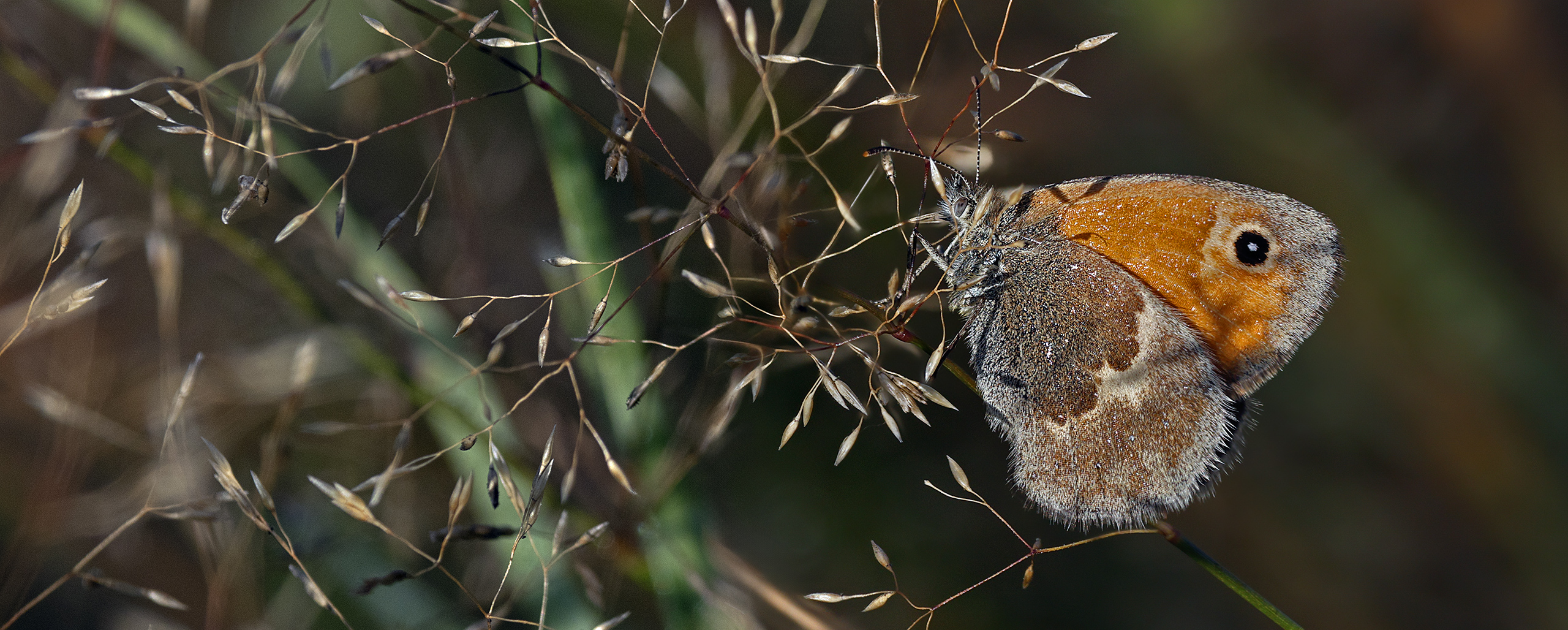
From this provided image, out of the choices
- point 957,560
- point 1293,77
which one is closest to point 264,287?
point 957,560

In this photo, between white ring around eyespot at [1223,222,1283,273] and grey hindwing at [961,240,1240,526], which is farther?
white ring around eyespot at [1223,222,1283,273]

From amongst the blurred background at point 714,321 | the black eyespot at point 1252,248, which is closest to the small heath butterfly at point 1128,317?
the black eyespot at point 1252,248

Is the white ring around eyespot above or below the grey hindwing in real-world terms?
above

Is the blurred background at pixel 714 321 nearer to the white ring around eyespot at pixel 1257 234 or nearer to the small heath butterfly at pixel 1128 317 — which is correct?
the small heath butterfly at pixel 1128 317

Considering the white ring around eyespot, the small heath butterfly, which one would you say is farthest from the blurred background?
the white ring around eyespot

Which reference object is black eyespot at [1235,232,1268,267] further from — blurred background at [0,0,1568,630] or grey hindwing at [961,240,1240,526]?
blurred background at [0,0,1568,630]

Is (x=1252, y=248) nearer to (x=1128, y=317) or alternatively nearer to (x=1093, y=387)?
(x=1128, y=317)

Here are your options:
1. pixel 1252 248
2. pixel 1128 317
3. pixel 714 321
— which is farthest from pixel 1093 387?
pixel 714 321

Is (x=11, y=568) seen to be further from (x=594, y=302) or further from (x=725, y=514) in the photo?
(x=725, y=514)
